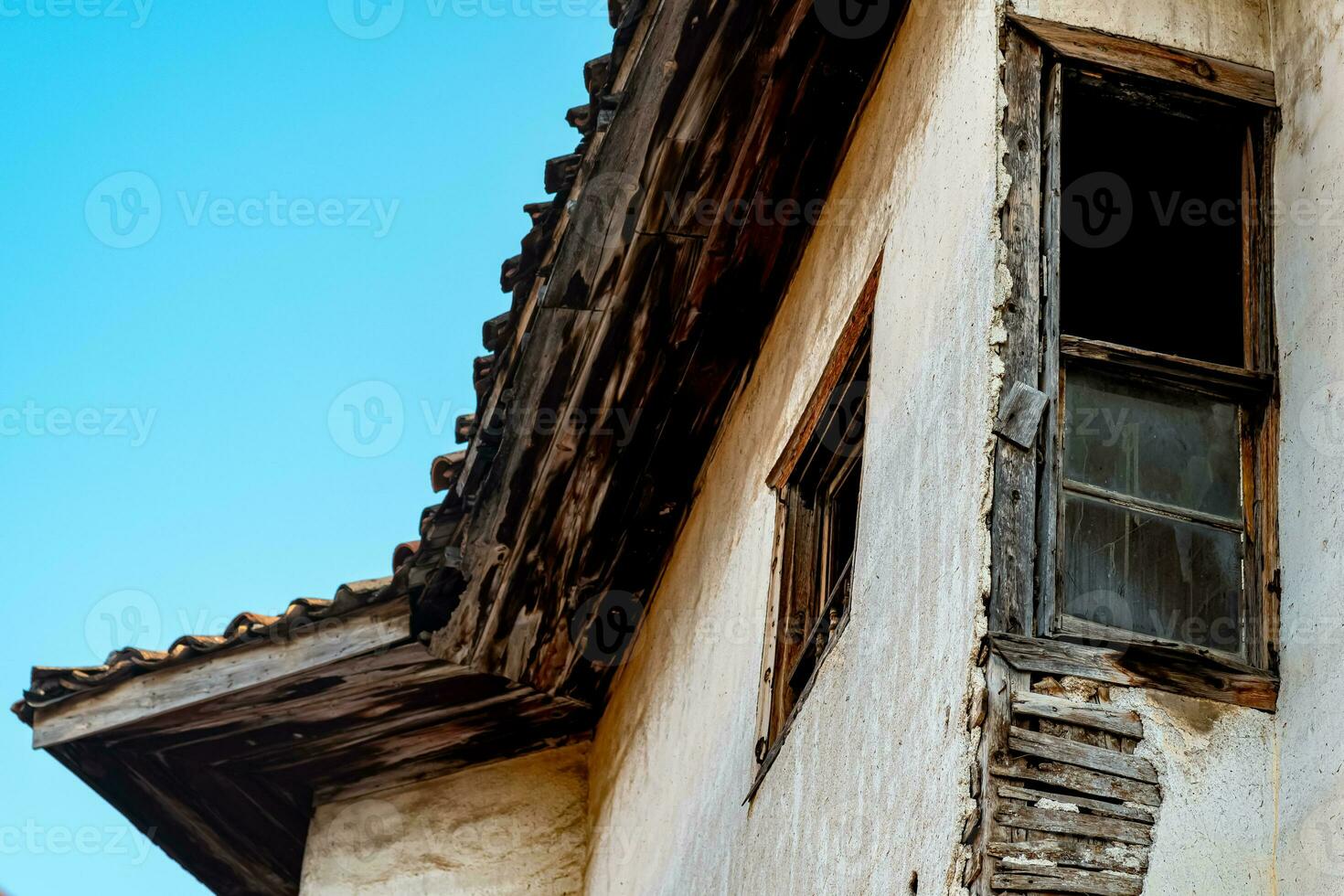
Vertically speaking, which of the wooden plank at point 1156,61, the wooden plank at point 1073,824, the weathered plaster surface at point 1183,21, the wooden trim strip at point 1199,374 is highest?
the weathered plaster surface at point 1183,21

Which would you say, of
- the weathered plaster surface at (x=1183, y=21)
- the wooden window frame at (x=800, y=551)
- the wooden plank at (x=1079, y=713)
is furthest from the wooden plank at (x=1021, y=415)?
the wooden window frame at (x=800, y=551)

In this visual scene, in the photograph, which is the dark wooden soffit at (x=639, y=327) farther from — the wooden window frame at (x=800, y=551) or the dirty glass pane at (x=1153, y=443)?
the dirty glass pane at (x=1153, y=443)

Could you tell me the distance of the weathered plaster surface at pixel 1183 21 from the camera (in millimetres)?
5055

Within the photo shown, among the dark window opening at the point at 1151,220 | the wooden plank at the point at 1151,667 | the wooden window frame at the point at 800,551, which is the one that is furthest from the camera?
the wooden window frame at the point at 800,551

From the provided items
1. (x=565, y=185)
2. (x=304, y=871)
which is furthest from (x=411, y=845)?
(x=565, y=185)

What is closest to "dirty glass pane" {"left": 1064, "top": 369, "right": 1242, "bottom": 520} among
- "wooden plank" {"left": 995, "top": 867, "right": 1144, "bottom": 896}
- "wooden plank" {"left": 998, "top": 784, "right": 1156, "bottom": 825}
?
"wooden plank" {"left": 998, "top": 784, "right": 1156, "bottom": 825}

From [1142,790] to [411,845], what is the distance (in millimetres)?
5324

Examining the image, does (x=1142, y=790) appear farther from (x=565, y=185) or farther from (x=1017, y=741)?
(x=565, y=185)

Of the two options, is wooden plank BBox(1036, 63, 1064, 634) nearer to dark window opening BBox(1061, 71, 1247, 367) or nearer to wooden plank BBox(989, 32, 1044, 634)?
wooden plank BBox(989, 32, 1044, 634)

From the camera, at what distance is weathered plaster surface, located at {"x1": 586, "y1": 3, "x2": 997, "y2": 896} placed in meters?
4.29

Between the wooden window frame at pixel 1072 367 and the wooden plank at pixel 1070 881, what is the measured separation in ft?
1.45

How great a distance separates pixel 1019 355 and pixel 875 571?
837mm

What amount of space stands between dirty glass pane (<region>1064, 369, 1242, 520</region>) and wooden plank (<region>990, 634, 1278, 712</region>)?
0.49 m

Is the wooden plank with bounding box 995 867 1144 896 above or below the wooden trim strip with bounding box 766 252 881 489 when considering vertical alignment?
below
